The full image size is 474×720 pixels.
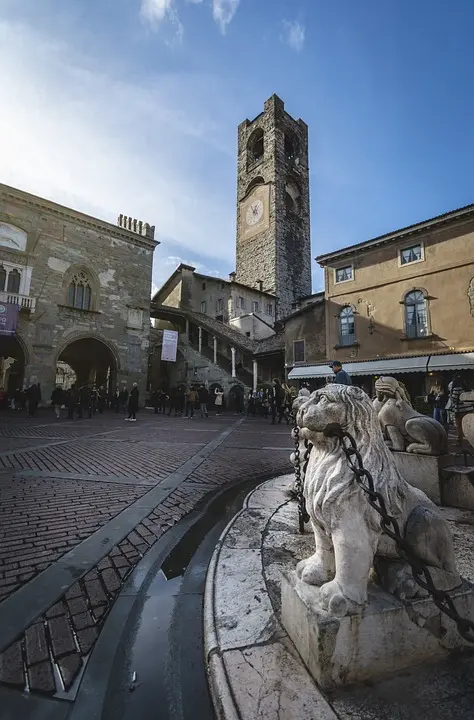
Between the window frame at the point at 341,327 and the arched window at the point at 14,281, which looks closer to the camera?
the window frame at the point at 341,327

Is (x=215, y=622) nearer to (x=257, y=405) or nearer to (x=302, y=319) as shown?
(x=257, y=405)

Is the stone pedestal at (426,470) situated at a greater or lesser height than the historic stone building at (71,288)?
lesser

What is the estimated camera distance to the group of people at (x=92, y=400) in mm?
15875

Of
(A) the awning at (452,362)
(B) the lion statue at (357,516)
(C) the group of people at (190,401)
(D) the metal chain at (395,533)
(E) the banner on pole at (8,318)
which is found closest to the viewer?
(D) the metal chain at (395,533)

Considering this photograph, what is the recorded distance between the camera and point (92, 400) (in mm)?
18781

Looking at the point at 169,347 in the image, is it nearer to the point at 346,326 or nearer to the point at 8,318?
the point at 8,318

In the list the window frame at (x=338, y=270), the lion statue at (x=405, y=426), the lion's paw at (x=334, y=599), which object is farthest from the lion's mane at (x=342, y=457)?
the window frame at (x=338, y=270)

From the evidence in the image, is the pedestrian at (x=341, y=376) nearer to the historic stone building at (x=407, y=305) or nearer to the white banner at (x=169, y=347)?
the historic stone building at (x=407, y=305)

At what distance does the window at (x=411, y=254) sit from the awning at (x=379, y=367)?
526 centimetres

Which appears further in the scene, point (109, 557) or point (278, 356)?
point (278, 356)

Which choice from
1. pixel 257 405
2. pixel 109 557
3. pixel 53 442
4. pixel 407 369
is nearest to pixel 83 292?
pixel 257 405

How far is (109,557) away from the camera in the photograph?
260cm

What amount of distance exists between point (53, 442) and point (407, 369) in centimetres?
1542

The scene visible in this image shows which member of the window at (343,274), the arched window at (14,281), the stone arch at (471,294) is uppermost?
the window at (343,274)
